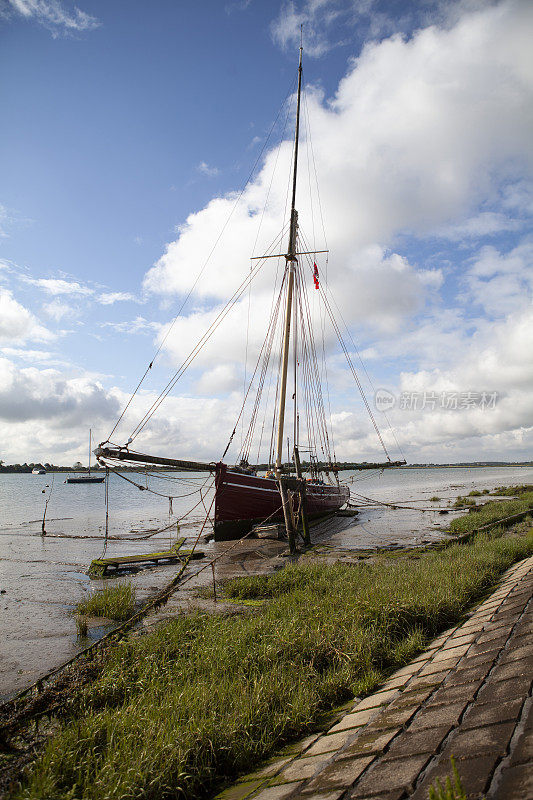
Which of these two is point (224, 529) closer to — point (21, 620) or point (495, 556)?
point (21, 620)

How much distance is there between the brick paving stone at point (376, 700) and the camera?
360 cm

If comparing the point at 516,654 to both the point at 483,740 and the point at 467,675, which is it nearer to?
the point at 467,675

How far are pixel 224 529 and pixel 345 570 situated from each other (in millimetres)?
11803

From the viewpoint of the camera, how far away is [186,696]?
162 inches

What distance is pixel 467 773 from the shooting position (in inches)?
74.7

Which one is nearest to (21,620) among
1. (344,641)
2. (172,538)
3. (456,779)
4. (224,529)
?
(344,641)

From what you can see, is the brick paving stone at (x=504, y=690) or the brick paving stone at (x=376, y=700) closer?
the brick paving stone at (x=504, y=690)

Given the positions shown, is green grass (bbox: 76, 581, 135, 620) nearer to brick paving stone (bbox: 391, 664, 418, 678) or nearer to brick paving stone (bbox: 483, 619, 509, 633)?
brick paving stone (bbox: 391, 664, 418, 678)

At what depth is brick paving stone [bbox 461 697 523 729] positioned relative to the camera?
2274 mm

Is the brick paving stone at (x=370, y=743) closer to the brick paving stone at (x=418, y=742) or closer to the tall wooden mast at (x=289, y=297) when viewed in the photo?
the brick paving stone at (x=418, y=742)

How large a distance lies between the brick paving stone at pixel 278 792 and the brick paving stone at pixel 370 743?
355mm

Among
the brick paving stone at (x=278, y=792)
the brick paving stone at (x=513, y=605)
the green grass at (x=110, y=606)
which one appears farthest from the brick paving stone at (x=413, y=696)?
the green grass at (x=110, y=606)

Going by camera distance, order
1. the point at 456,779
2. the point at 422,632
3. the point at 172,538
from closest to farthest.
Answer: the point at 456,779, the point at 422,632, the point at 172,538

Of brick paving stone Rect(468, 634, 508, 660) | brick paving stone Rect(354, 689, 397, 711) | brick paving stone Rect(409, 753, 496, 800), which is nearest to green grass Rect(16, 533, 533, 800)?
brick paving stone Rect(354, 689, 397, 711)
